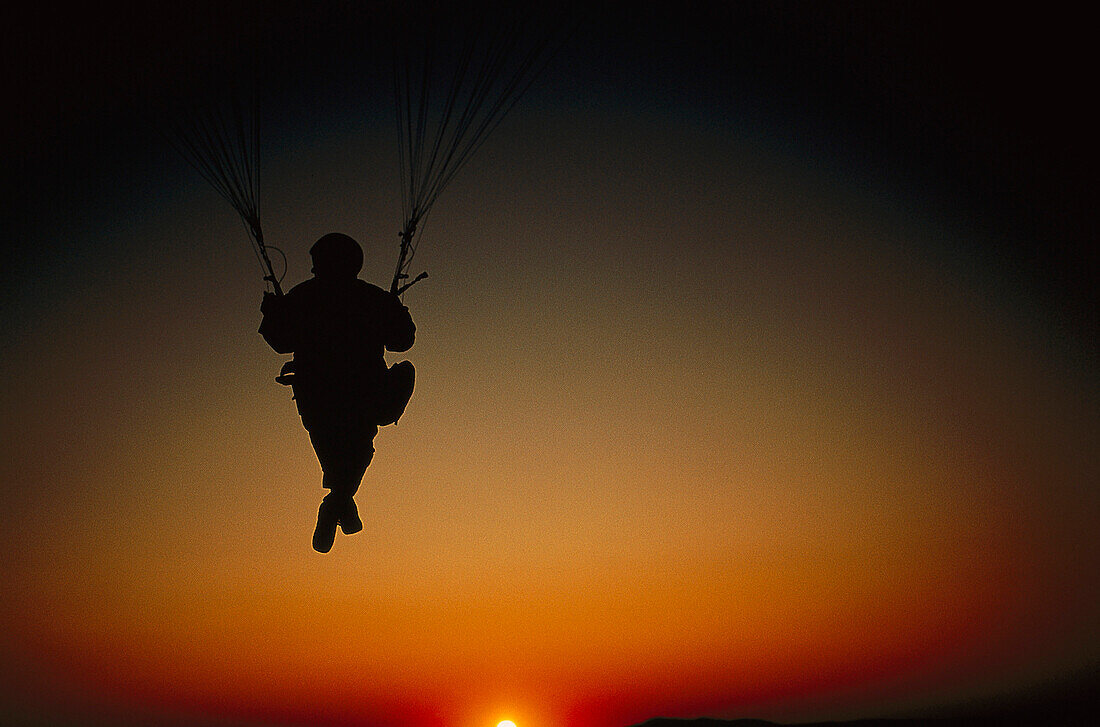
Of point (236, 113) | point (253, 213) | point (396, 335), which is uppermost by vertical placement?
point (236, 113)

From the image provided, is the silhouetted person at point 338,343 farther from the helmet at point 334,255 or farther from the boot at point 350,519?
the boot at point 350,519

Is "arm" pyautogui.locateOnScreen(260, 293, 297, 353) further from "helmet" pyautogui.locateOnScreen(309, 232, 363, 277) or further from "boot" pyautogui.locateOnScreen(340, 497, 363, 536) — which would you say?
"boot" pyautogui.locateOnScreen(340, 497, 363, 536)

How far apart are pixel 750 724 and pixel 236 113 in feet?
192

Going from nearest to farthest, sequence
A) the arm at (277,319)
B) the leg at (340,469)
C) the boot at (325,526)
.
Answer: the arm at (277,319) → the leg at (340,469) → the boot at (325,526)

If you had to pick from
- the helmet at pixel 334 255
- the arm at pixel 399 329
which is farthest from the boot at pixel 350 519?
the helmet at pixel 334 255

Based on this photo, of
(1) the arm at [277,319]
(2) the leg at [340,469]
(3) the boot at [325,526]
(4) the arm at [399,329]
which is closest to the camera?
(1) the arm at [277,319]

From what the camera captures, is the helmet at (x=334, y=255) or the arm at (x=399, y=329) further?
the arm at (x=399, y=329)

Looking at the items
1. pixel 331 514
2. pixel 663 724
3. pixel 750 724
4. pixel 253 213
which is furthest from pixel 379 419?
pixel 663 724

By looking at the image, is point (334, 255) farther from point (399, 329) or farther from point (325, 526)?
point (325, 526)

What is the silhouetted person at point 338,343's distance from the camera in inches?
288

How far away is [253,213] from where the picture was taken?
7539mm

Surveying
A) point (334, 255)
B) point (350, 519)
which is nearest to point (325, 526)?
point (350, 519)

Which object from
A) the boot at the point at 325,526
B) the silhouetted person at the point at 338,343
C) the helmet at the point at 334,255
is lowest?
the boot at the point at 325,526

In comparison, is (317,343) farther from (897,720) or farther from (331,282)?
(897,720)
